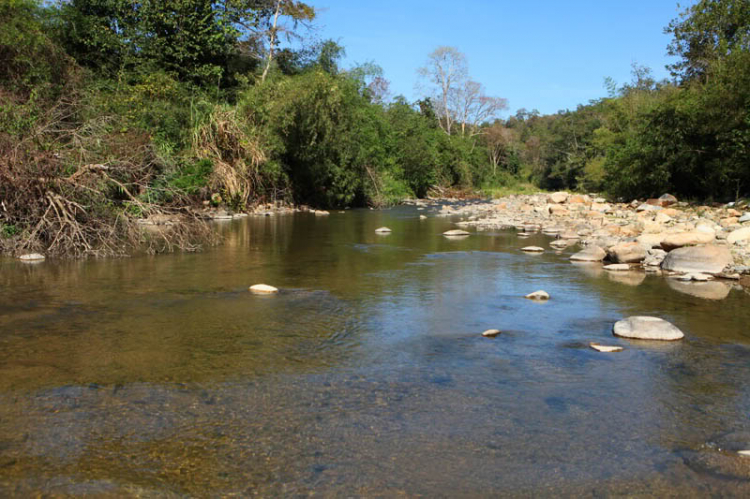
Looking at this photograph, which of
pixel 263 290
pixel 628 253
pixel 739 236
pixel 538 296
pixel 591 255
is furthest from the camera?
pixel 739 236

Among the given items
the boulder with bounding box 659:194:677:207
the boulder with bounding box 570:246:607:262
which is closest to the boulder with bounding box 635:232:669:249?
the boulder with bounding box 570:246:607:262

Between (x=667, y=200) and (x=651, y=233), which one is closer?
(x=651, y=233)

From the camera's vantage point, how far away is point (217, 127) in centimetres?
2270

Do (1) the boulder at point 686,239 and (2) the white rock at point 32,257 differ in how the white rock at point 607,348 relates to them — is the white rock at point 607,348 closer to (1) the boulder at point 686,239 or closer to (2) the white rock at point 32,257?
(1) the boulder at point 686,239

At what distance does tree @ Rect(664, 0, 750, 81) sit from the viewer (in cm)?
2666

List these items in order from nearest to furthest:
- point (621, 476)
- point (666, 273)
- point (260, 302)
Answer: point (621, 476), point (260, 302), point (666, 273)

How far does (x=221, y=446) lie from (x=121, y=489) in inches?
25.6

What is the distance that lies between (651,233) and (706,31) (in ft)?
79.3

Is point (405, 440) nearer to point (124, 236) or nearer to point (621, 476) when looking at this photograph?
point (621, 476)

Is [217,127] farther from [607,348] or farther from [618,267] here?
[607,348]

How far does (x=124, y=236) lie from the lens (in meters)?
11.6

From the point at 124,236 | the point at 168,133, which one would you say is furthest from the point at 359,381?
the point at 168,133

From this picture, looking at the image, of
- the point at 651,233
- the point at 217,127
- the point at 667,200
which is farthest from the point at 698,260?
the point at 217,127

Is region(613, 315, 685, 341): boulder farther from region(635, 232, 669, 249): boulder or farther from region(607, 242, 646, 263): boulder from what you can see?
region(635, 232, 669, 249): boulder
